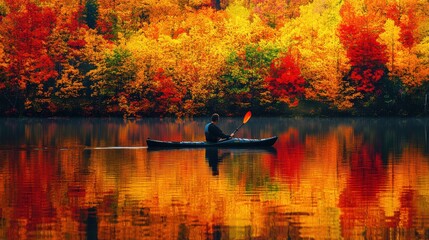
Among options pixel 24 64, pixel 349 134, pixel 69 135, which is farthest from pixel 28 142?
pixel 24 64

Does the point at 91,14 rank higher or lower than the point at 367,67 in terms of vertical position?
higher

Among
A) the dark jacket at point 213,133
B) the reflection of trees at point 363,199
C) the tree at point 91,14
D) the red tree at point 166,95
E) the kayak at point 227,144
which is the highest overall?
the tree at point 91,14

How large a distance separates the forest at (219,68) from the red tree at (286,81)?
8 cm

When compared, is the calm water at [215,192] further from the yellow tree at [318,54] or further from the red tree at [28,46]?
the yellow tree at [318,54]

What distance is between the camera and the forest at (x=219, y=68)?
245 feet

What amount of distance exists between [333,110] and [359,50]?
5.38 m

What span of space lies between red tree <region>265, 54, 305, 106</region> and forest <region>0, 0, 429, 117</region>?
82mm

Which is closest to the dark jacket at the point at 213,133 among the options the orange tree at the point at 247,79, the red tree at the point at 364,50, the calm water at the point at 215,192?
the calm water at the point at 215,192

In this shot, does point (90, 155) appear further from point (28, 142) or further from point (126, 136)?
point (126, 136)

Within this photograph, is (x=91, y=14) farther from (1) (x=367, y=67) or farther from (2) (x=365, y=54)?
(1) (x=367, y=67)

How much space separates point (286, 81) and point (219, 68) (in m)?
5.85

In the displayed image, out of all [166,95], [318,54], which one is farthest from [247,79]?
[166,95]

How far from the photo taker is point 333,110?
77.1 metres

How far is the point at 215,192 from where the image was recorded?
71.0 feet
